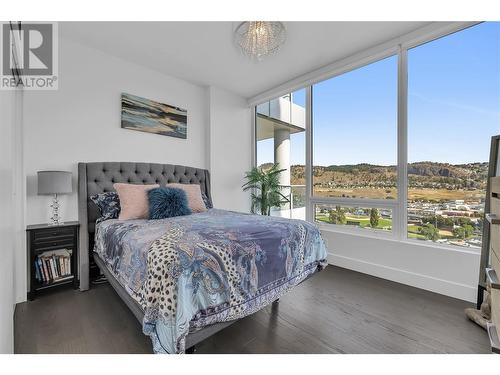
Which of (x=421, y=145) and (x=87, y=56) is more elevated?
(x=87, y=56)

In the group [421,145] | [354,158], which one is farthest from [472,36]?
[354,158]

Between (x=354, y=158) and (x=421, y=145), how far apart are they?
0.80 m

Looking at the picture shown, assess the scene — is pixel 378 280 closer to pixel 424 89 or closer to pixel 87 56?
pixel 424 89

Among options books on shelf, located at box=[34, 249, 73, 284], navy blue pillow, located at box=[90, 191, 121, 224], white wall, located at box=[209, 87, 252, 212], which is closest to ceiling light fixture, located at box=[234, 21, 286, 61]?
white wall, located at box=[209, 87, 252, 212]

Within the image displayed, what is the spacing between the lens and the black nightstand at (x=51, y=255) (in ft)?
7.41

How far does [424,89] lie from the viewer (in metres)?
2.69

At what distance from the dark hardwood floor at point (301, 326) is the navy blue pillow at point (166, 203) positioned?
36.3 inches

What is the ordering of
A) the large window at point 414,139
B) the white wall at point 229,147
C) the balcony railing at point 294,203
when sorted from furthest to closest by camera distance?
the white wall at point 229,147 < the balcony railing at point 294,203 < the large window at point 414,139

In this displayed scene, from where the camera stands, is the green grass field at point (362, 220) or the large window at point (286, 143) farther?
the large window at point (286, 143)

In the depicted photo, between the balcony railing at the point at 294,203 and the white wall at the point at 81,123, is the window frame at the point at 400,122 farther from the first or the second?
the white wall at the point at 81,123

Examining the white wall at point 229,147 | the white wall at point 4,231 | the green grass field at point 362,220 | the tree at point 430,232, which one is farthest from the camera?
the white wall at point 229,147

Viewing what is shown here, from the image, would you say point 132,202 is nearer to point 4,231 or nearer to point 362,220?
point 4,231

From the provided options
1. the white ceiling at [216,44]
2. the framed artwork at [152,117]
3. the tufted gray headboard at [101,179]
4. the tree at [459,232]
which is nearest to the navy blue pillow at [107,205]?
the tufted gray headboard at [101,179]

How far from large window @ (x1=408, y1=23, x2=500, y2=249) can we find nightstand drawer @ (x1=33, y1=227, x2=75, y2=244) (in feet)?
12.6
